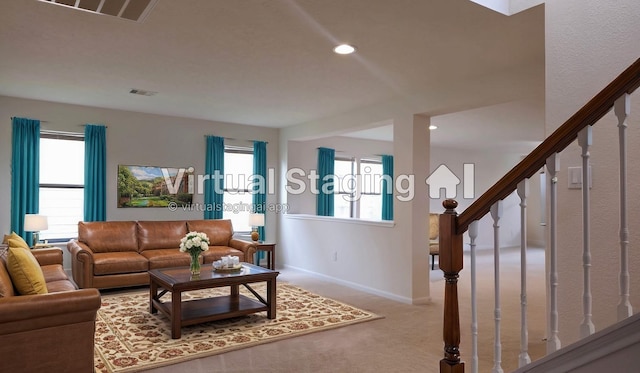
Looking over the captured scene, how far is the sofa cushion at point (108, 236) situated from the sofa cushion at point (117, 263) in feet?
0.72

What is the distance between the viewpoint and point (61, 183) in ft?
19.6

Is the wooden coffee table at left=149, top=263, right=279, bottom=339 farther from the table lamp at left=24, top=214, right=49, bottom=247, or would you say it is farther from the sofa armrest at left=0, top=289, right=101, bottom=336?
the table lamp at left=24, top=214, right=49, bottom=247

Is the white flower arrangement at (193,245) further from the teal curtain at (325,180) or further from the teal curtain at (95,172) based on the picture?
the teal curtain at (325,180)

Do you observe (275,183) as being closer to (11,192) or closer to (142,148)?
(142,148)

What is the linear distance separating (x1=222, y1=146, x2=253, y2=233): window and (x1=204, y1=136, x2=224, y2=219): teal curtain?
151 mm

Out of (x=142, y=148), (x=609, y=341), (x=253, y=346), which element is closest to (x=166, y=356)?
(x=253, y=346)

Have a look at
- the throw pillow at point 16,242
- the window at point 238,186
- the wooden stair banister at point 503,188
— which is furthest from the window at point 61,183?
the wooden stair banister at point 503,188

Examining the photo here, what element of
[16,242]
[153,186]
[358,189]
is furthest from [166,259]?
[358,189]

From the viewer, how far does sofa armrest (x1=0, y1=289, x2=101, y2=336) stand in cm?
254

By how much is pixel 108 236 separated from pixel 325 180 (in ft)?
12.5

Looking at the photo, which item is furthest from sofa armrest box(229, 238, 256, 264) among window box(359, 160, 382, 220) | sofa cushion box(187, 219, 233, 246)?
window box(359, 160, 382, 220)

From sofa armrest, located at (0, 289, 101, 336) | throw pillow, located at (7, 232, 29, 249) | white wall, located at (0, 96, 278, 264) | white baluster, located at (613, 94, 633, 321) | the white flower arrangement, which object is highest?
white wall, located at (0, 96, 278, 264)

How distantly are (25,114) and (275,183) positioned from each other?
380 centimetres

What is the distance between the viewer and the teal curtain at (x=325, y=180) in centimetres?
792
